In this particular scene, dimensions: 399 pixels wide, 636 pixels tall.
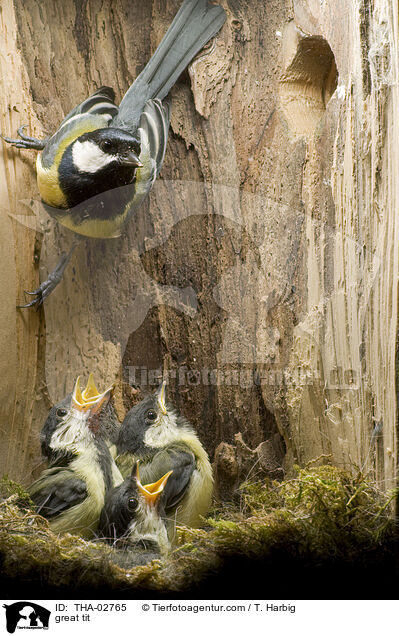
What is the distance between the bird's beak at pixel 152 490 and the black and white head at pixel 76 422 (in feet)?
0.52

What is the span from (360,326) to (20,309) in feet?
2.74

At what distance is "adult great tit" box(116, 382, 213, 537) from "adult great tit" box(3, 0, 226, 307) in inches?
15.3

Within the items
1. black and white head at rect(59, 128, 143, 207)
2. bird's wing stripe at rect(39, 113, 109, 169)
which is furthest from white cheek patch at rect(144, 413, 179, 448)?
bird's wing stripe at rect(39, 113, 109, 169)

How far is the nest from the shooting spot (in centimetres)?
116

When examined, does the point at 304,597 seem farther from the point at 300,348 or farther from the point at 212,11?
the point at 212,11

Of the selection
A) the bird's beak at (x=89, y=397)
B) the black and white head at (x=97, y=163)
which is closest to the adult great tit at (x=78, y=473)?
the bird's beak at (x=89, y=397)

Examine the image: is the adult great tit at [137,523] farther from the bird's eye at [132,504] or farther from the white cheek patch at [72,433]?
the white cheek patch at [72,433]

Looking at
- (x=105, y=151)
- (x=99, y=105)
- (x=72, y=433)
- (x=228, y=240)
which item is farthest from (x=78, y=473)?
(x=99, y=105)

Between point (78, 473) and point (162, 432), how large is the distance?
216 millimetres

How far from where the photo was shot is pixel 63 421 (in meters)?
1.26

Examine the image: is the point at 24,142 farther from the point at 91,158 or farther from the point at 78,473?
the point at 78,473

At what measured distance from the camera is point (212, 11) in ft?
Answer: 4.38
